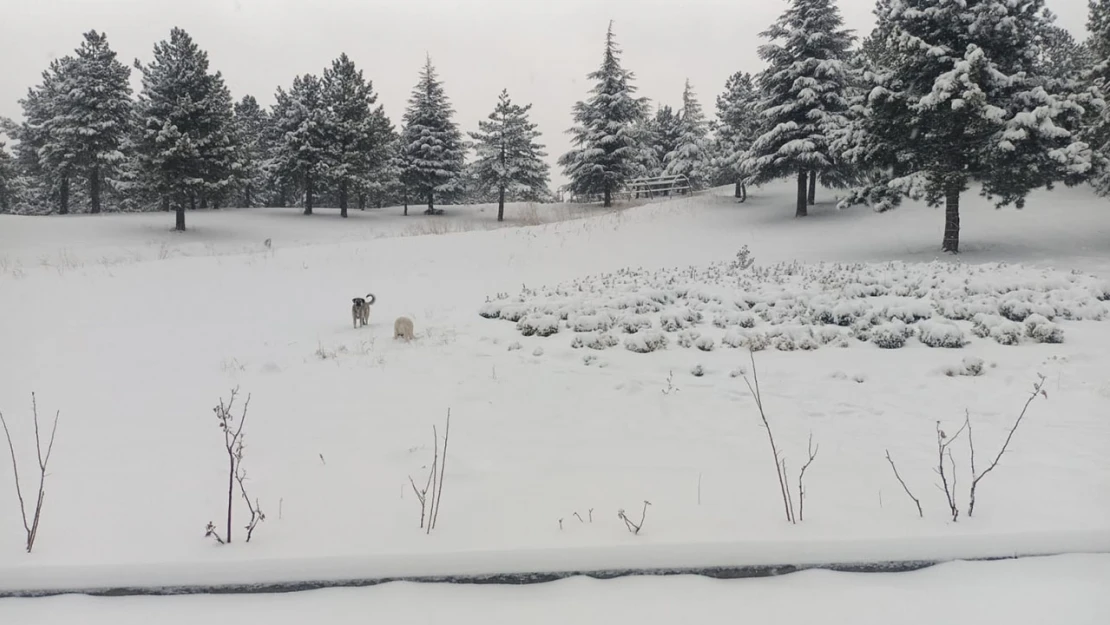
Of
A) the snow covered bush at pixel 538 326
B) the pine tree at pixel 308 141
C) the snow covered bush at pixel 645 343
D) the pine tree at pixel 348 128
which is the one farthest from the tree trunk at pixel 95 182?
the snow covered bush at pixel 645 343

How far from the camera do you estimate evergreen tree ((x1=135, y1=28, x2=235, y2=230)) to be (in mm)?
25891

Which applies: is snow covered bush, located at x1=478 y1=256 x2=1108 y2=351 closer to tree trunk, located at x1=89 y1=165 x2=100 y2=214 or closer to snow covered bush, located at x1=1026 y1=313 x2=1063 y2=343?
snow covered bush, located at x1=1026 y1=313 x2=1063 y2=343

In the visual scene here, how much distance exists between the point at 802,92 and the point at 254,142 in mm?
37210

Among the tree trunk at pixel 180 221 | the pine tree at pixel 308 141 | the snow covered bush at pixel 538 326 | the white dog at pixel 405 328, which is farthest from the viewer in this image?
the pine tree at pixel 308 141

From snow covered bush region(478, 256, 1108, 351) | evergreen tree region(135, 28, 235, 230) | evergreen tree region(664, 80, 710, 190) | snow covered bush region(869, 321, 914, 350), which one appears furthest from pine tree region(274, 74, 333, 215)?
snow covered bush region(869, 321, 914, 350)

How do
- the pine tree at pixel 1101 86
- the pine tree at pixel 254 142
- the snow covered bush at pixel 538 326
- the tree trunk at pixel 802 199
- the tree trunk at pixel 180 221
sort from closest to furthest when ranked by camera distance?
the snow covered bush at pixel 538 326
the pine tree at pixel 1101 86
the tree trunk at pixel 802 199
the tree trunk at pixel 180 221
the pine tree at pixel 254 142

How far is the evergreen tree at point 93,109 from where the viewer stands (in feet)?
98.6

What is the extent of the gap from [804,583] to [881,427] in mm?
2476

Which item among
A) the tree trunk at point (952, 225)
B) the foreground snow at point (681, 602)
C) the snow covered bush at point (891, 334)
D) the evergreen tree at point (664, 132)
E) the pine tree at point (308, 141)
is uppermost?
the evergreen tree at point (664, 132)

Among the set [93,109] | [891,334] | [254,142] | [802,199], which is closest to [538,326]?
[891,334]

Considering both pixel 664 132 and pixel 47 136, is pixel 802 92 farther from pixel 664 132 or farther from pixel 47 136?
pixel 47 136

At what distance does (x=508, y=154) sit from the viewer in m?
34.6

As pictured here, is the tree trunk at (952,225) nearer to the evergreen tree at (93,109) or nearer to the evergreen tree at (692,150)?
the evergreen tree at (692,150)

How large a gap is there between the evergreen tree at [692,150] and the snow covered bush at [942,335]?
98.0 feet
